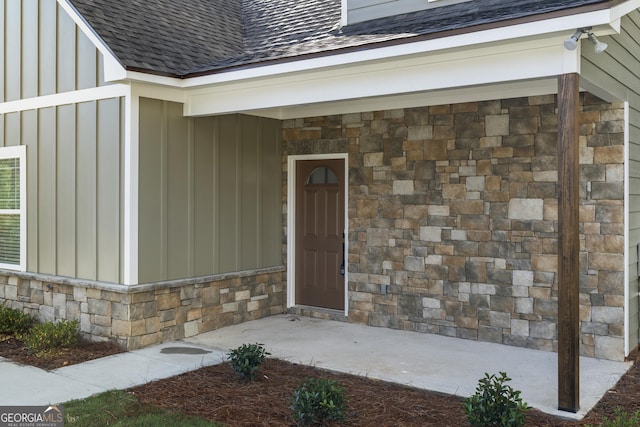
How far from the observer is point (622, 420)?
420cm

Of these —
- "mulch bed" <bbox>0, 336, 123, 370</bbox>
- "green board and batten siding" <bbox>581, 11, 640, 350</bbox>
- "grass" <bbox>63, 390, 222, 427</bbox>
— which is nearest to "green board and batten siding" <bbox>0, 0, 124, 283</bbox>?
"mulch bed" <bbox>0, 336, 123, 370</bbox>

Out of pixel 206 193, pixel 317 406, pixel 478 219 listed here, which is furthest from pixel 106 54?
pixel 478 219

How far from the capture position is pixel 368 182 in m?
7.76

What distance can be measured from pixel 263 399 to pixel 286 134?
451 centimetres

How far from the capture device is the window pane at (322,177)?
8.27 meters

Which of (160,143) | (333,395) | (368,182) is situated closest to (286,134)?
(368,182)

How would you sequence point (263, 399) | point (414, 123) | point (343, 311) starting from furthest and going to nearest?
point (343, 311)
point (414, 123)
point (263, 399)

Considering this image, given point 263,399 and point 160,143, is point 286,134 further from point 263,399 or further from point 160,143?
point 263,399

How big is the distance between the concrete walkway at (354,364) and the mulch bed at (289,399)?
146mm

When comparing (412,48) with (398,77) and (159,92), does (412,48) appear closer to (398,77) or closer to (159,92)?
(398,77)

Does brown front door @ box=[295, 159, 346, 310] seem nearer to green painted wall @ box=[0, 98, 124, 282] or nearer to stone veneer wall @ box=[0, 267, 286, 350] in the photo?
stone veneer wall @ box=[0, 267, 286, 350]

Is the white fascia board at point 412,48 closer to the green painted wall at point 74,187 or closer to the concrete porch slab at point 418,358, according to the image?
the green painted wall at point 74,187

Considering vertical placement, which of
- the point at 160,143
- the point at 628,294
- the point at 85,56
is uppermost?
the point at 85,56

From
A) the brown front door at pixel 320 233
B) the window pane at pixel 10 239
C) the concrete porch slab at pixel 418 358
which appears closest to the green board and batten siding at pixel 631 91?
the concrete porch slab at pixel 418 358
